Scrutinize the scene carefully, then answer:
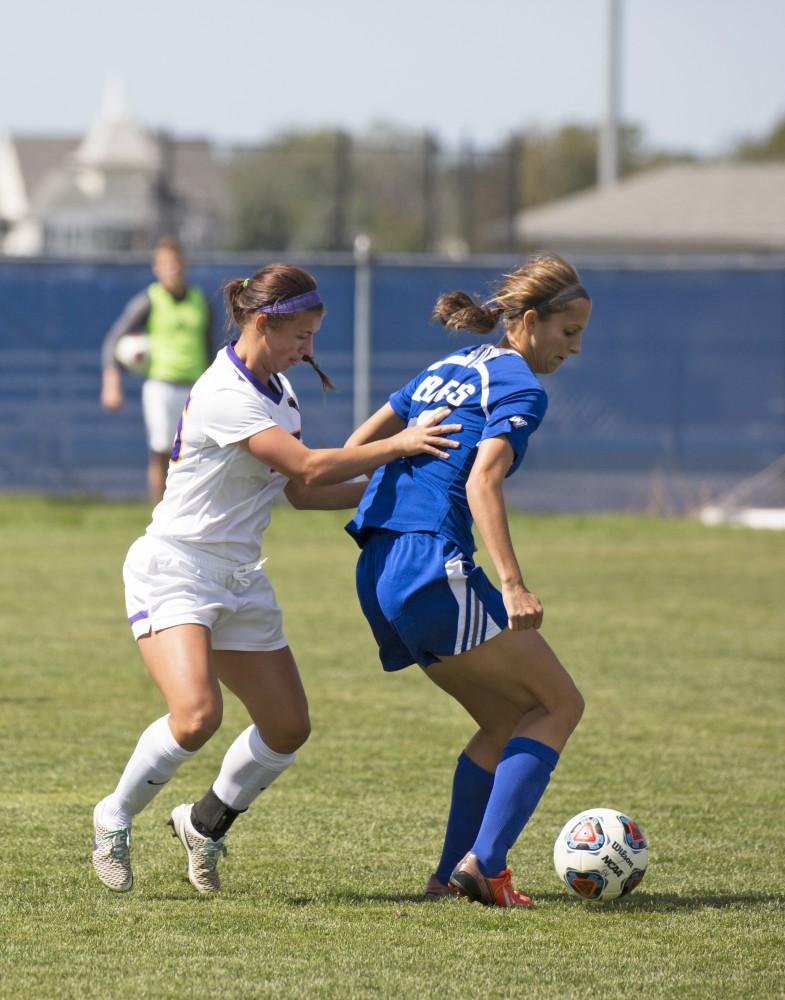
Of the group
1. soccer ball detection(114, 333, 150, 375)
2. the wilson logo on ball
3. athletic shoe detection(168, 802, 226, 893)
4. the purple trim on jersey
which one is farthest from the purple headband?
soccer ball detection(114, 333, 150, 375)

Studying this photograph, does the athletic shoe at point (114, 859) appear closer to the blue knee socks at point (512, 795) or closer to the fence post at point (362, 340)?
the blue knee socks at point (512, 795)

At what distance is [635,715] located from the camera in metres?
7.97

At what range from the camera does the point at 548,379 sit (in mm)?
16516

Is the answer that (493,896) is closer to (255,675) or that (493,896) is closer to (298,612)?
(255,675)

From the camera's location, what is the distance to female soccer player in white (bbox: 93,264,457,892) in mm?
4746

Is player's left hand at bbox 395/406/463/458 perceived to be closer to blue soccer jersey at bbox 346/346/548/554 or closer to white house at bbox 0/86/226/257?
blue soccer jersey at bbox 346/346/548/554

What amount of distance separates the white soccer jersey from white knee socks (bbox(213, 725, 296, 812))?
556 mm

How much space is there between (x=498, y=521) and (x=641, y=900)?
52.6 inches

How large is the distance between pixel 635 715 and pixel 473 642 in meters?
3.47

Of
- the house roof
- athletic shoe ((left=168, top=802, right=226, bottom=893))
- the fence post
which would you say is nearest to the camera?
athletic shoe ((left=168, top=802, right=226, bottom=893))

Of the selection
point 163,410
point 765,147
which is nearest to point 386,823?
point 163,410

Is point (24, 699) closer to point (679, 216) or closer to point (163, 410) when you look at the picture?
point (163, 410)

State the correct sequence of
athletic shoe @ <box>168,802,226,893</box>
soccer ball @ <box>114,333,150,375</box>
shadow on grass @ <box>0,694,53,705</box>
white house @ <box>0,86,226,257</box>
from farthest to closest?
1. white house @ <box>0,86,226,257</box>
2. soccer ball @ <box>114,333,150,375</box>
3. shadow on grass @ <box>0,694,53,705</box>
4. athletic shoe @ <box>168,802,226,893</box>

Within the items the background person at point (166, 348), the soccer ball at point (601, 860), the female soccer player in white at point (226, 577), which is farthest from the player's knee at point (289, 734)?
the background person at point (166, 348)
